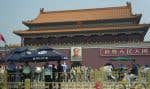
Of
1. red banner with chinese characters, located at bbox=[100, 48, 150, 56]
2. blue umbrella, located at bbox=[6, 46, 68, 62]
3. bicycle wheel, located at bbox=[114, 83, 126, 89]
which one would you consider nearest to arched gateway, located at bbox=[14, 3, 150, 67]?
red banner with chinese characters, located at bbox=[100, 48, 150, 56]

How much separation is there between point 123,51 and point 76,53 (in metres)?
4.08

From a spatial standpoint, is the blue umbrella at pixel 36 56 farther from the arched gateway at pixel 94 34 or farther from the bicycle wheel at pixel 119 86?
the arched gateway at pixel 94 34

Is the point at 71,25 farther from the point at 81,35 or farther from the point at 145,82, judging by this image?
the point at 145,82

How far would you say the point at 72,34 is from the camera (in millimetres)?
38594

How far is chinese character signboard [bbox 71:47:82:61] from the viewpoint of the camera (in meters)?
36.1

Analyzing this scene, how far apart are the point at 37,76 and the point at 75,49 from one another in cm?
1753

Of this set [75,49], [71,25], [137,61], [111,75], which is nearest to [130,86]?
[111,75]

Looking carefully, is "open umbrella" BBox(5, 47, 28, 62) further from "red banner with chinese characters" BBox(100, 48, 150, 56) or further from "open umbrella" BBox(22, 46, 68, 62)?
"red banner with chinese characters" BBox(100, 48, 150, 56)

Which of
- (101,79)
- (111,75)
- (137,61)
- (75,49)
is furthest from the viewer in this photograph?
(75,49)

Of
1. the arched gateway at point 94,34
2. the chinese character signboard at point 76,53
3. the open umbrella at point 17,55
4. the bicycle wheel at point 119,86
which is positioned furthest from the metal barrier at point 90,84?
the chinese character signboard at point 76,53

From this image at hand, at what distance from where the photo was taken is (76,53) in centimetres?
3647

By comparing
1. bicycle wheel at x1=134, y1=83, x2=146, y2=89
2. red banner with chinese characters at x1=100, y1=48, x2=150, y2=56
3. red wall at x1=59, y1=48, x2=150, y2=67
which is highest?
bicycle wheel at x1=134, y1=83, x2=146, y2=89

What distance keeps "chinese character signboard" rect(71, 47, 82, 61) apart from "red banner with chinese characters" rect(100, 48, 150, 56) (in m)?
1.86

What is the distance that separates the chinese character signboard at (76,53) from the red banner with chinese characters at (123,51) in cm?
186
